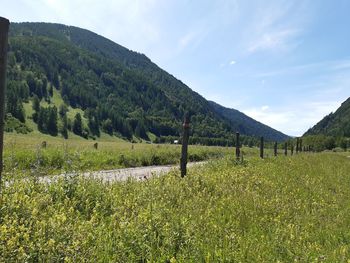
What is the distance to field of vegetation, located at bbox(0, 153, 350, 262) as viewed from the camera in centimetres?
532

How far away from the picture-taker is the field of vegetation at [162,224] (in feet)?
17.4

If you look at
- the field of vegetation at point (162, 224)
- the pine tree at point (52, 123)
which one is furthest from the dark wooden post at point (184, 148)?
A: the pine tree at point (52, 123)

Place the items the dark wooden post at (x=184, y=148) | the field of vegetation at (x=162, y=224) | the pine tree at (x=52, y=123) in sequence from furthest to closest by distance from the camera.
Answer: the pine tree at (x=52, y=123) → the dark wooden post at (x=184, y=148) → the field of vegetation at (x=162, y=224)

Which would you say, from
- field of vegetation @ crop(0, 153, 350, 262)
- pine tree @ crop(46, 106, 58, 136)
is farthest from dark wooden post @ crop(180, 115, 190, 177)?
pine tree @ crop(46, 106, 58, 136)

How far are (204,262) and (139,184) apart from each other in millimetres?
4722

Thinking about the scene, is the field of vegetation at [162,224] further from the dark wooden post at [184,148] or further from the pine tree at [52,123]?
the pine tree at [52,123]

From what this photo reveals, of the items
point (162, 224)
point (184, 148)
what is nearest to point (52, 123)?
point (184, 148)

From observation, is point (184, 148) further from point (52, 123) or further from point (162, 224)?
point (52, 123)

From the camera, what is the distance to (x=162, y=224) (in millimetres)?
6484

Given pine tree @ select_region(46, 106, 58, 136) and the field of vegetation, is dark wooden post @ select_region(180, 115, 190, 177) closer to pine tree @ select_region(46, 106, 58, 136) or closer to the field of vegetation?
the field of vegetation

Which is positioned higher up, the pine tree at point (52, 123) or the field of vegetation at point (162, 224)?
the pine tree at point (52, 123)

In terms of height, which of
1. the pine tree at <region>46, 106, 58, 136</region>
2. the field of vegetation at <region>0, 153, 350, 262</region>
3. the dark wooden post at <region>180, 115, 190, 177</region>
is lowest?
the field of vegetation at <region>0, 153, 350, 262</region>

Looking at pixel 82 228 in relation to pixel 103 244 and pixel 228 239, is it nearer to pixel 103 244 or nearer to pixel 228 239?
pixel 103 244

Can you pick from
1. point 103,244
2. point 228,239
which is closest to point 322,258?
point 228,239
